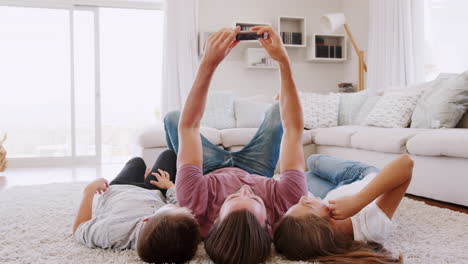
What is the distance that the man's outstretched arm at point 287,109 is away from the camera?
140 centimetres

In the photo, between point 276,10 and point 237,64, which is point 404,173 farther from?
point 276,10

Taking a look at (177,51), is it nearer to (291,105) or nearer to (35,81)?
(35,81)

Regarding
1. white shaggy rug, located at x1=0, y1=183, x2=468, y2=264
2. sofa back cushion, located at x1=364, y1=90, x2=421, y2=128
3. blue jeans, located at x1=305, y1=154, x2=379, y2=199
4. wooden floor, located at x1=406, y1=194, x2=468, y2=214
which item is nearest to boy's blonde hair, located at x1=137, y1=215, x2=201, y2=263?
white shaggy rug, located at x1=0, y1=183, x2=468, y2=264

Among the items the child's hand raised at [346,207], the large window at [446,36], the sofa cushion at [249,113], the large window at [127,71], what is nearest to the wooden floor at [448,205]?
the child's hand raised at [346,207]

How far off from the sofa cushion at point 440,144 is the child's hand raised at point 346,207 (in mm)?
1342

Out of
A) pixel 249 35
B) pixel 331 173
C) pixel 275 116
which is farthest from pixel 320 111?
pixel 249 35

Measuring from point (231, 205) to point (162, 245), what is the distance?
241mm

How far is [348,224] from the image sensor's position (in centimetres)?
129

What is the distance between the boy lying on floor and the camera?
1.10 m

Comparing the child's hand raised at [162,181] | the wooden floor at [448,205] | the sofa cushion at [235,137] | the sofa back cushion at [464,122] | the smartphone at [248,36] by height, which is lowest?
the wooden floor at [448,205]

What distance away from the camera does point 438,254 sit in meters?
1.31

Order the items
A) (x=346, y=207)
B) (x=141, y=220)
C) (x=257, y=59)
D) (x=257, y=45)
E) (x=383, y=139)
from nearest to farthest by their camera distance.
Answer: (x=346, y=207) → (x=141, y=220) → (x=383, y=139) → (x=257, y=59) → (x=257, y=45)

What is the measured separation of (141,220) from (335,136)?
2.53m

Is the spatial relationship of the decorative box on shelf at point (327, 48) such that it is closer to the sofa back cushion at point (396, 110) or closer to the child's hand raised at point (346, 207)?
the sofa back cushion at point (396, 110)
